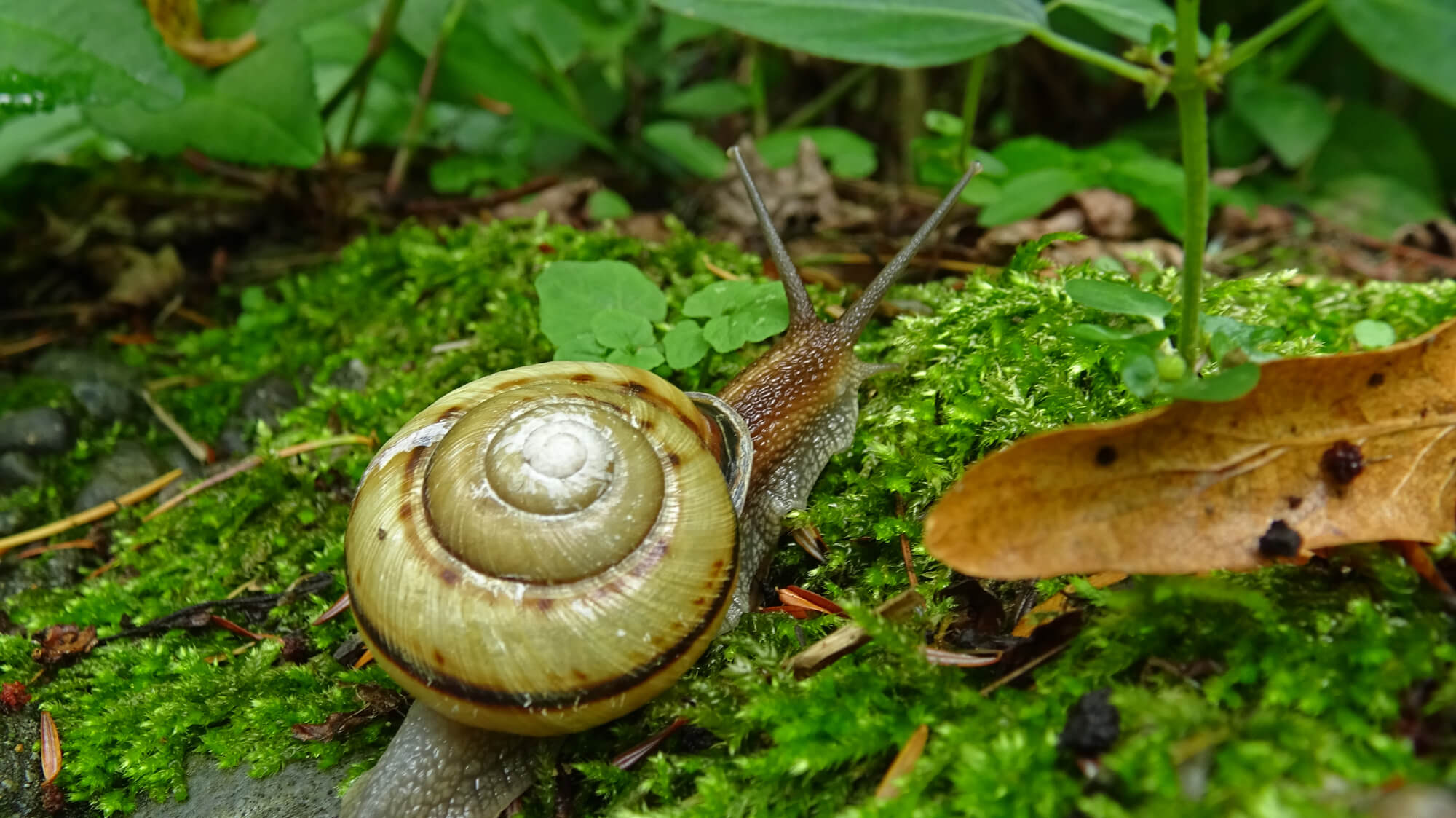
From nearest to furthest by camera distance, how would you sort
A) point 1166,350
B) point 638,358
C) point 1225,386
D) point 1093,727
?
point 1093,727
point 1225,386
point 1166,350
point 638,358

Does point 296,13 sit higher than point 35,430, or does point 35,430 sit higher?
point 296,13

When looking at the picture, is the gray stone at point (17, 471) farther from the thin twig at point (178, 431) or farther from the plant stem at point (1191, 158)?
the plant stem at point (1191, 158)

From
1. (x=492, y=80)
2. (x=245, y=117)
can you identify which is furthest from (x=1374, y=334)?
(x=245, y=117)

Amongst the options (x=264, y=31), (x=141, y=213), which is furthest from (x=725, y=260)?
(x=141, y=213)

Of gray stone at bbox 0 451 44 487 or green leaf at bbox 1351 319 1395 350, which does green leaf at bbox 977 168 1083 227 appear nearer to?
green leaf at bbox 1351 319 1395 350

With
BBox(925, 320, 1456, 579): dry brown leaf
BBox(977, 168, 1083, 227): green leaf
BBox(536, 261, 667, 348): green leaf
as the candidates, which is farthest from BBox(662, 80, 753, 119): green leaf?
BBox(925, 320, 1456, 579): dry brown leaf

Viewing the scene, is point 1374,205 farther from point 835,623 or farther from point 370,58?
point 370,58
